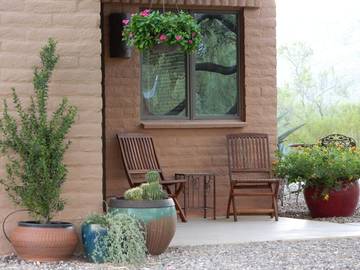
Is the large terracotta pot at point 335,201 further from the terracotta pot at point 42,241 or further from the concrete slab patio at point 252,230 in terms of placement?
the terracotta pot at point 42,241

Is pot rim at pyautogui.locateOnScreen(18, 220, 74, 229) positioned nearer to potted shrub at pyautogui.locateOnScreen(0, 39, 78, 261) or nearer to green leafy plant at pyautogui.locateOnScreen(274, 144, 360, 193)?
potted shrub at pyautogui.locateOnScreen(0, 39, 78, 261)

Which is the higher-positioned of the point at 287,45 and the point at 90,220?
the point at 287,45

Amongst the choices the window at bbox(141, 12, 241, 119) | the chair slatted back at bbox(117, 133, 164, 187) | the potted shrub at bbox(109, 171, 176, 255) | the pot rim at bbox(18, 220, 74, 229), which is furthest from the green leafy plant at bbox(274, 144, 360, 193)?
the pot rim at bbox(18, 220, 74, 229)

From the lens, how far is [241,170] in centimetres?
1116

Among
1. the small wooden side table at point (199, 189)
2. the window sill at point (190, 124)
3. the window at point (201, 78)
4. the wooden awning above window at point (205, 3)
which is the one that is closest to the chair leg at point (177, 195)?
the small wooden side table at point (199, 189)

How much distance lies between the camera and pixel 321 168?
10.9 m

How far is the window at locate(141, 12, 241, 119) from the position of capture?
37.0 feet

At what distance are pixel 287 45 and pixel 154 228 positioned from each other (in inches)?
1064

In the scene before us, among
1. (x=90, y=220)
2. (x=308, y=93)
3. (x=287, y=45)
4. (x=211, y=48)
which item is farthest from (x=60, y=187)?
(x=287, y=45)

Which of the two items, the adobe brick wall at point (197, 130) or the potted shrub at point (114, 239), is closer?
the potted shrub at point (114, 239)

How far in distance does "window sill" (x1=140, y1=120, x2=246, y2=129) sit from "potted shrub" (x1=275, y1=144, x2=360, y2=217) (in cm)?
70

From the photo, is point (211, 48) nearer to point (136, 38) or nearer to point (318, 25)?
point (136, 38)

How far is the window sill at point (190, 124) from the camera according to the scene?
11031mm

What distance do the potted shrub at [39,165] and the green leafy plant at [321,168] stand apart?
376 centimetres
